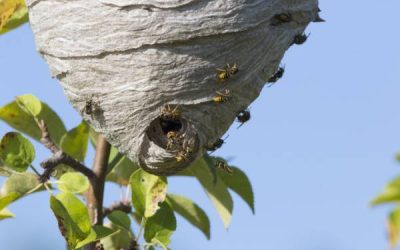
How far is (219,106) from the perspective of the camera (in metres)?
2.34

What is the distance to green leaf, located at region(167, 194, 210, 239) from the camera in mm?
2904

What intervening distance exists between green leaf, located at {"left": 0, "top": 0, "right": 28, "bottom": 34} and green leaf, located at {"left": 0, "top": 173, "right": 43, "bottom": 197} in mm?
577

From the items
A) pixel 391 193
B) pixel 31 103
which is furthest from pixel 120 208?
pixel 391 193

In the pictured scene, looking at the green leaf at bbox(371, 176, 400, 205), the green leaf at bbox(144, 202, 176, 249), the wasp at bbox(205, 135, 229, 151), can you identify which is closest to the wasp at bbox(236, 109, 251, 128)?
the wasp at bbox(205, 135, 229, 151)

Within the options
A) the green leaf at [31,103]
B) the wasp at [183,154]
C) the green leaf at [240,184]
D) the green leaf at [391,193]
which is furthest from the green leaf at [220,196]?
the green leaf at [391,193]

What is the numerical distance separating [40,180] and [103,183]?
269mm

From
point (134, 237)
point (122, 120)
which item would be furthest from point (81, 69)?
point (134, 237)

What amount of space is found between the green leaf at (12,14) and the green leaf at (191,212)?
855 mm

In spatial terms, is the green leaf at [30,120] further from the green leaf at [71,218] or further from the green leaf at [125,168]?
the green leaf at [71,218]

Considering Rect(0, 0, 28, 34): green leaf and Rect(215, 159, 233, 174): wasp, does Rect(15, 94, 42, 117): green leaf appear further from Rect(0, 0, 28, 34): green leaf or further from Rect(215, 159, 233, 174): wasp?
Rect(215, 159, 233, 174): wasp

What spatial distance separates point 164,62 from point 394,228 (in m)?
1.53

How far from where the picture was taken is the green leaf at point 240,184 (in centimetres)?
274

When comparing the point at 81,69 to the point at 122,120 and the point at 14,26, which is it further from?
the point at 14,26

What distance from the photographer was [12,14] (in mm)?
2672
